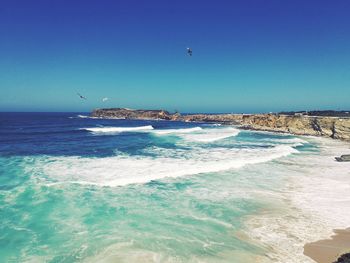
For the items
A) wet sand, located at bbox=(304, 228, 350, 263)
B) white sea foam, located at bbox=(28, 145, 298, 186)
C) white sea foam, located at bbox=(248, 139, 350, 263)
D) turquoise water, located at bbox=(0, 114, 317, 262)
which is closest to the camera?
wet sand, located at bbox=(304, 228, 350, 263)

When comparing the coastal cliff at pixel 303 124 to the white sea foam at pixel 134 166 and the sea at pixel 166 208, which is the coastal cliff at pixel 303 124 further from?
the sea at pixel 166 208

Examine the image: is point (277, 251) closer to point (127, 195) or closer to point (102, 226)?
point (102, 226)

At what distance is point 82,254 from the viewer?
33.8 feet

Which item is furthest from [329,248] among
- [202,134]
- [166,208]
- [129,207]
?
[202,134]

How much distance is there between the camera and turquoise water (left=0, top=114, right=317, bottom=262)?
34.9 ft

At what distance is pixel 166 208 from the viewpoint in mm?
14867

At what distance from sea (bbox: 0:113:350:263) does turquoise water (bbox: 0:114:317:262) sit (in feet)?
0.14

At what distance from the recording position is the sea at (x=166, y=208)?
1069cm

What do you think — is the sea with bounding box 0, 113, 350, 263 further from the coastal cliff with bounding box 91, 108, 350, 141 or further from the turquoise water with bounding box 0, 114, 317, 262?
the coastal cliff with bounding box 91, 108, 350, 141

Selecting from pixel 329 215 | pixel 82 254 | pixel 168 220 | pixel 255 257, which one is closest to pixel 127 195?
pixel 168 220

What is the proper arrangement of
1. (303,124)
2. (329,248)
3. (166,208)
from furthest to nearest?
(303,124)
(166,208)
(329,248)

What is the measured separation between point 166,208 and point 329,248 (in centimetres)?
672

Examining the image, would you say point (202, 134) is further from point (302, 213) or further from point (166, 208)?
point (302, 213)

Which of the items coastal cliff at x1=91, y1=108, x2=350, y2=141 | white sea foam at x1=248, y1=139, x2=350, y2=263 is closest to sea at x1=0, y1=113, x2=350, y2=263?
white sea foam at x1=248, y1=139, x2=350, y2=263
